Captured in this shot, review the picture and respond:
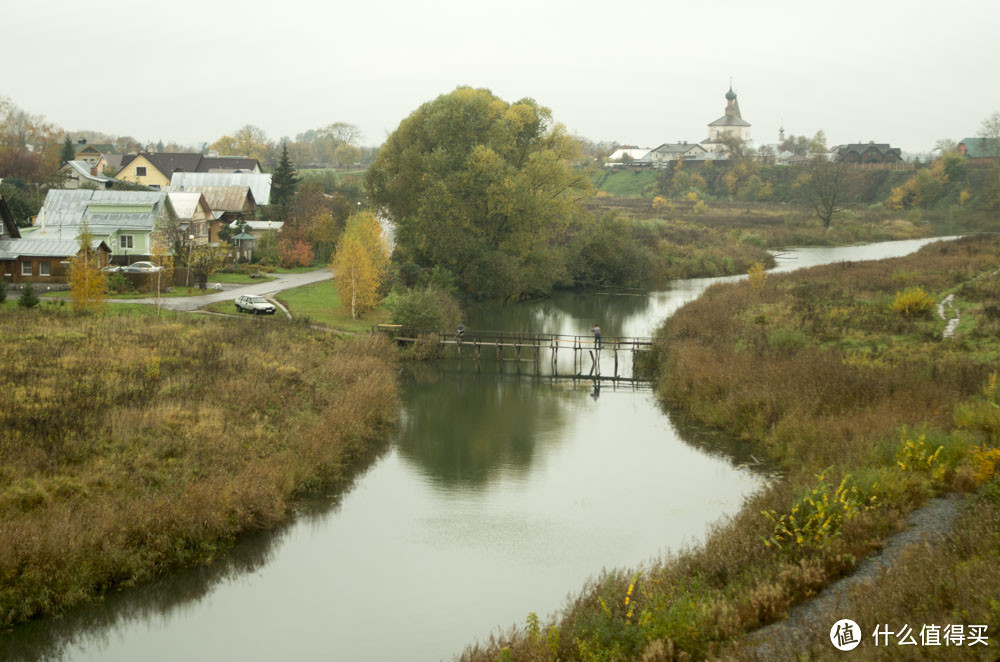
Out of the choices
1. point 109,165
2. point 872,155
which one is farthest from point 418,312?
point 872,155

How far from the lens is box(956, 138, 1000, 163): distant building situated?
108 m

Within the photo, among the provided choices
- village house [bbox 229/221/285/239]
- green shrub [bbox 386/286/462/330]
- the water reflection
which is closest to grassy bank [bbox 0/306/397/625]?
green shrub [bbox 386/286/462/330]

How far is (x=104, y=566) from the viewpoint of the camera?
1477 centimetres

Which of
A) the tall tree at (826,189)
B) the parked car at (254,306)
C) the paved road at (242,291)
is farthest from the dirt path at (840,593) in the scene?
the tall tree at (826,189)

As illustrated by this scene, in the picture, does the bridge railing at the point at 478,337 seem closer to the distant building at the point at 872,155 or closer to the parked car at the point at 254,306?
the parked car at the point at 254,306

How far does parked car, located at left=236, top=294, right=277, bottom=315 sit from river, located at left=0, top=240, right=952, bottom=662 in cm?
1071

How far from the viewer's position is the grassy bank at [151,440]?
584 inches

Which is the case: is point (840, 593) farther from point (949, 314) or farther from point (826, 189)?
point (826, 189)

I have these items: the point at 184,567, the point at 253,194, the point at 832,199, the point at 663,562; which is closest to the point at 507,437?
the point at 663,562

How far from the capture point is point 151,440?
749 inches

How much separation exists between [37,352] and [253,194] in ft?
138

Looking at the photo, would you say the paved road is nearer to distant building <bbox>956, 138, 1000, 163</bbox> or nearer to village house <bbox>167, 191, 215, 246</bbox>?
village house <bbox>167, 191, 215, 246</bbox>

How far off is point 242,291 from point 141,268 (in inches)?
186

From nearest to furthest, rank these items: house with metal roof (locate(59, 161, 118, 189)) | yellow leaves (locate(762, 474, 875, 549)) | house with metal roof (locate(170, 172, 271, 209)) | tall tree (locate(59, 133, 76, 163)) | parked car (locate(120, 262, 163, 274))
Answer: yellow leaves (locate(762, 474, 875, 549)) → parked car (locate(120, 262, 163, 274)) → house with metal roof (locate(170, 172, 271, 209)) → house with metal roof (locate(59, 161, 118, 189)) → tall tree (locate(59, 133, 76, 163))
